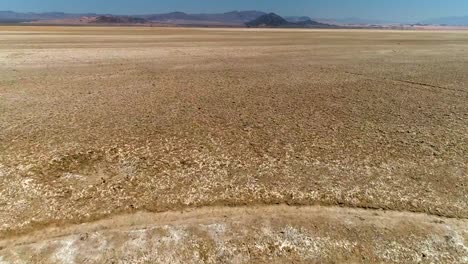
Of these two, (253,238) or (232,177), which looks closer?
(253,238)

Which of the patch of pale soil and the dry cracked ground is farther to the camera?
the dry cracked ground

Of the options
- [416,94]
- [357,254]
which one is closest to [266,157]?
[357,254]

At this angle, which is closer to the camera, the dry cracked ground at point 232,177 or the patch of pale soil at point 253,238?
the patch of pale soil at point 253,238

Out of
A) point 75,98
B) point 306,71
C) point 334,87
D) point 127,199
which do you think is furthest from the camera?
point 306,71

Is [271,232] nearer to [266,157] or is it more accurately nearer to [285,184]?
[285,184]

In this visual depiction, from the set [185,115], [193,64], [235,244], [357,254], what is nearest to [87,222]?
[235,244]

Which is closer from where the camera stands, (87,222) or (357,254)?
(357,254)

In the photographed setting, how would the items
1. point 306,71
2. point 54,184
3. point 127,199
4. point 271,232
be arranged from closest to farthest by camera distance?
1. point 271,232
2. point 127,199
3. point 54,184
4. point 306,71
